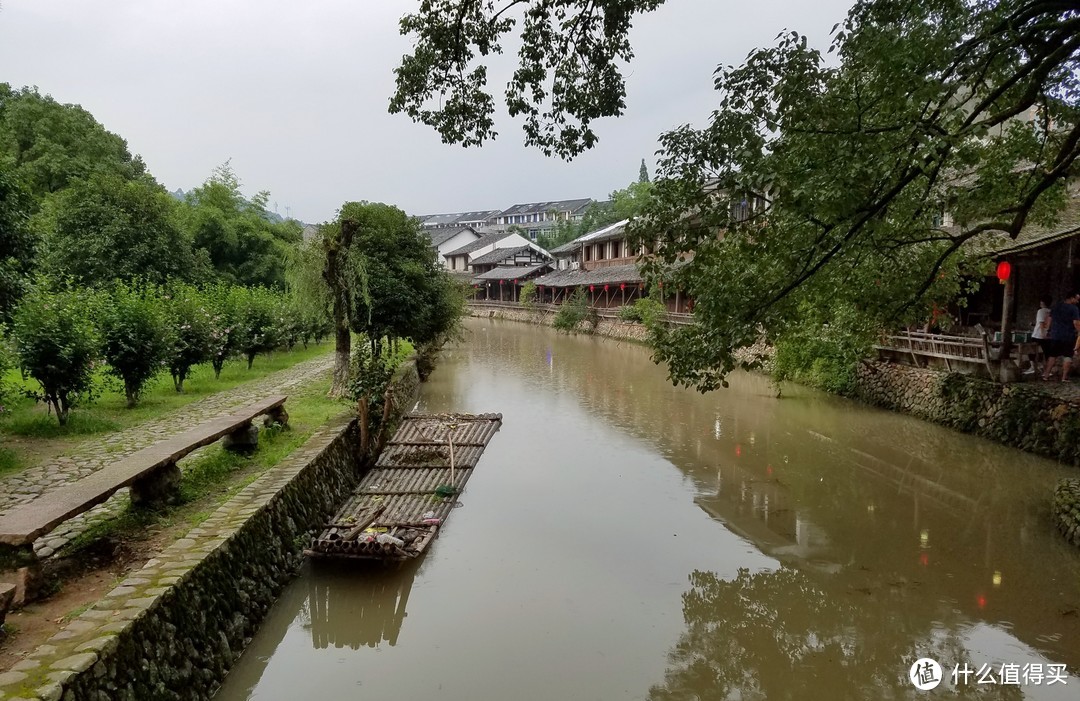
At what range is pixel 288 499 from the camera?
691 cm

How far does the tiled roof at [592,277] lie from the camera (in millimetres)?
33125

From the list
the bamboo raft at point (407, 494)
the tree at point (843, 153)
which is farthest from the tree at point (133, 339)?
the tree at point (843, 153)

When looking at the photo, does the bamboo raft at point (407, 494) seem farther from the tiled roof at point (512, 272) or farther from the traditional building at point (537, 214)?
the traditional building at point (537, 214)

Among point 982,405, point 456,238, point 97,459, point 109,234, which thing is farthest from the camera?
point 456,238

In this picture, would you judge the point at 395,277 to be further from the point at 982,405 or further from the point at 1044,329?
the point at 1044,329

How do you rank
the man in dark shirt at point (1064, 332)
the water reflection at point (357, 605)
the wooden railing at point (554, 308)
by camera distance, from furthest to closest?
1. the wooden railing at point (554, 308)
2. the man in dark shirt at point (1064, 332)
3. the water reflection at point (357, 605)

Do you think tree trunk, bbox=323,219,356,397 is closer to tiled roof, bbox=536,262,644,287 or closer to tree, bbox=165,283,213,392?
tree, bbox=165,283,213,392

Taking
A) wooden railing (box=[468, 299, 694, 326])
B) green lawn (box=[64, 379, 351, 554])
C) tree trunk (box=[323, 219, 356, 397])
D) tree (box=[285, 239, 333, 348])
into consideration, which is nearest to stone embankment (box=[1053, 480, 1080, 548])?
green lawn (box=[64, 379, 351, 554])

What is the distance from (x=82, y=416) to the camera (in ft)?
29.8

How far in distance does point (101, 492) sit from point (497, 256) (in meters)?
52.1

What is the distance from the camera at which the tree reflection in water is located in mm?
5113

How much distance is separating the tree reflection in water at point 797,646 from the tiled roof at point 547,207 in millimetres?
76134

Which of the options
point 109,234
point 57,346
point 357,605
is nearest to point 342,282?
point 57,346

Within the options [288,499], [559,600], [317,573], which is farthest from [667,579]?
[288,499]
